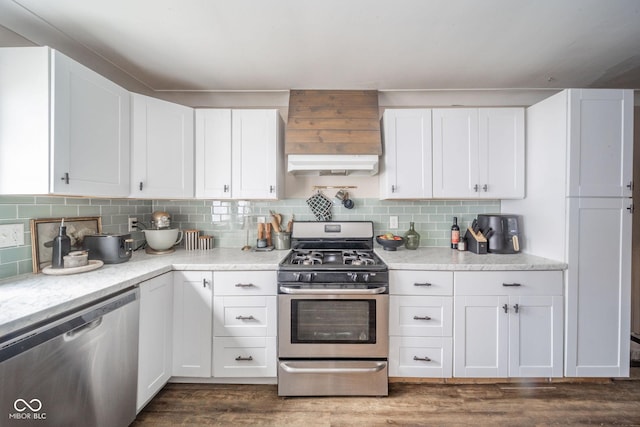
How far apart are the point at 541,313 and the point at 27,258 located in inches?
135

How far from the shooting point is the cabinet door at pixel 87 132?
1417 mm

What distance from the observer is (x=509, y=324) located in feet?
6.24

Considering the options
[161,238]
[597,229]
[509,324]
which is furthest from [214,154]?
[597,229]

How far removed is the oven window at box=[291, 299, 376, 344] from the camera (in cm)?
186

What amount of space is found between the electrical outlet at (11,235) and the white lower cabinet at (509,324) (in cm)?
280

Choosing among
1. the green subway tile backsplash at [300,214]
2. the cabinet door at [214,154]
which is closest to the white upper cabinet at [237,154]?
the cabinet door at [214,154]

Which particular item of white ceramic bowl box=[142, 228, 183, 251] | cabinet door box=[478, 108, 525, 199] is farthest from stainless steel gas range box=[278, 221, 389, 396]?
cabinet door box=[478, 108, 525, 199]

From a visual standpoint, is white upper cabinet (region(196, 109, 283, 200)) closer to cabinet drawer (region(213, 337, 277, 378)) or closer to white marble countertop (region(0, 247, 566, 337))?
white marble countertop (region(0, 247, 566, 337))

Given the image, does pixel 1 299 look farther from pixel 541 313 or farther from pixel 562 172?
pixel 562 172

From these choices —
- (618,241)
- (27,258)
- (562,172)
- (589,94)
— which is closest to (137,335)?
(27,258)

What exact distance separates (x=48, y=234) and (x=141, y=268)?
0.61 metres

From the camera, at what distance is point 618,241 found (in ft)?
6.20

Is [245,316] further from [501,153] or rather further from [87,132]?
[501,153]

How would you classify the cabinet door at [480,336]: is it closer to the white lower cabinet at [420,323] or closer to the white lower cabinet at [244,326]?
the white lower cabinet at [420,323]
